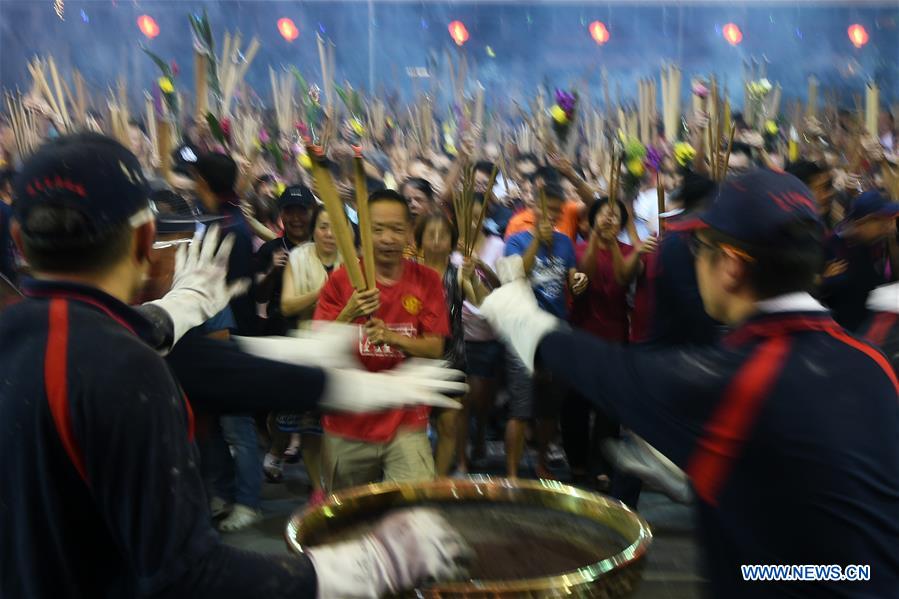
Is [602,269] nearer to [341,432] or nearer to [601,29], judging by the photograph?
[341,432]

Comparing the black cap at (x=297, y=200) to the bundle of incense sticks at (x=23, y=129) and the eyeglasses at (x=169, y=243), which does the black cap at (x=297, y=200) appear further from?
the bundle of incense sticks at (x=23, y=129)

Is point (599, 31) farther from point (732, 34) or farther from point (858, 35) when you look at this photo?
point (858, 35)

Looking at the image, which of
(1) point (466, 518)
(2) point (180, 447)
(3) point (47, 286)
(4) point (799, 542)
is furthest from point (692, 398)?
(3) point (47, 286)

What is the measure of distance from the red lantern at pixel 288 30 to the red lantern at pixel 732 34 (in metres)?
5.21

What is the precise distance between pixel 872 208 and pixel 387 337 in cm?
280

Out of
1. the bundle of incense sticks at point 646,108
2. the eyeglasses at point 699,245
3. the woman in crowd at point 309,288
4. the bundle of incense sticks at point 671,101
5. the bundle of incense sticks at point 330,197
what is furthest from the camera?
the bundle of incense sticks at point 646,108

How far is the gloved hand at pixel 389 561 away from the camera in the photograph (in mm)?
1364

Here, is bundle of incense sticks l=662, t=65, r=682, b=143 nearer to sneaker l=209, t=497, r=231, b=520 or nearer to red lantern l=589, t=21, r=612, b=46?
red lantern l=589, t=21, r=612, b=46

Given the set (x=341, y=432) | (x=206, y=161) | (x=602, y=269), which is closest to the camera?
(x=341, y=432)

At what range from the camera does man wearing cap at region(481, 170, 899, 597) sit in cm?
154

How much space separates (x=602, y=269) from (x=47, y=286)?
12.8ft

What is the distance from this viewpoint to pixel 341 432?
3414 millimetres

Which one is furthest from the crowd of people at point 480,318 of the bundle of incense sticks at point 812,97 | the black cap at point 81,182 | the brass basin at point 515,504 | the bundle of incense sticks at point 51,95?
the bundle of incense sticks at point 812,97

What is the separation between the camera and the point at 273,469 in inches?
217
